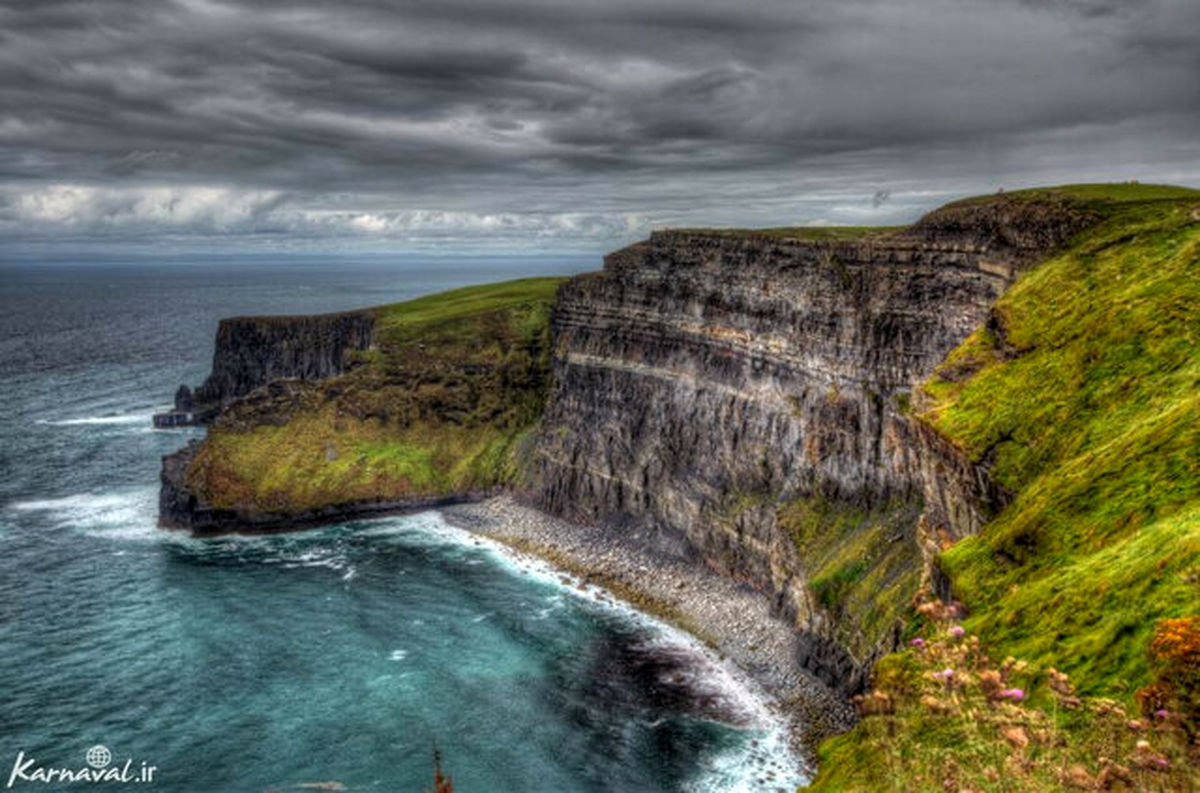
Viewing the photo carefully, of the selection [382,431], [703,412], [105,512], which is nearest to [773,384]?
[703,412]

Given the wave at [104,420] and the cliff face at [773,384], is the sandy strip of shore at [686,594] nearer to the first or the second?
the cliff face at [773,384]

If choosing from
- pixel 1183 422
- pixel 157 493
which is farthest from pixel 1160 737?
pixel 157 493

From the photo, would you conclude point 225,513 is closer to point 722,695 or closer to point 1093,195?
point 722,695

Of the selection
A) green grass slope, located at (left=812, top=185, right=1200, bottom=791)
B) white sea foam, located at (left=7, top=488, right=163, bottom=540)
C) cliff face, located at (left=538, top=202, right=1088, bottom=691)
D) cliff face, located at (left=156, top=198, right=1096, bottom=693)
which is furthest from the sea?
green grass slope, located at (left=812, top=185, right=1200, bottom=791)

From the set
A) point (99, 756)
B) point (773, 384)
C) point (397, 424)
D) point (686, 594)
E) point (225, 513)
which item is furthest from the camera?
point (397, 424)

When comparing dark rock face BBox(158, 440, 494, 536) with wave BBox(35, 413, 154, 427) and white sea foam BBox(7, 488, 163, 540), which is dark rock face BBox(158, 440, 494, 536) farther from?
wave BBox(35, 413, 154, 427)
